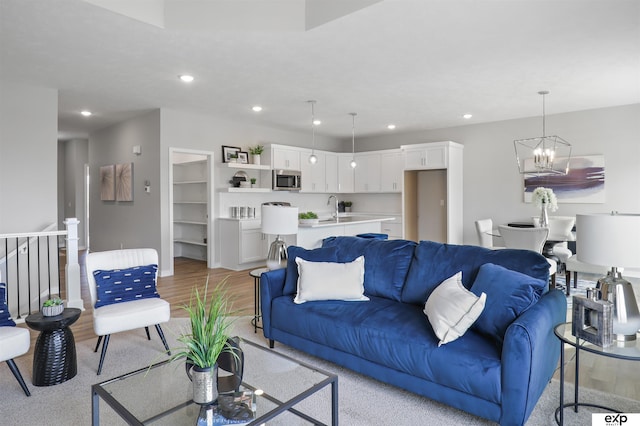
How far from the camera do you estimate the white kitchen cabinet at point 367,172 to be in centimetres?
866

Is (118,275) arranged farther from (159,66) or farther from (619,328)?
(619,328)

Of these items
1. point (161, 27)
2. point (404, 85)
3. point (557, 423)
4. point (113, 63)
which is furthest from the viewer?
point (404, 85)

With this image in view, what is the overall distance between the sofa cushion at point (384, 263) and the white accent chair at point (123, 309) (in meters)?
1.52

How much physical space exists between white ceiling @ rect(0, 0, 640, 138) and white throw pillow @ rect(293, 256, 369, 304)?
77.7 inches

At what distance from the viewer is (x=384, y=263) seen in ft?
10.2

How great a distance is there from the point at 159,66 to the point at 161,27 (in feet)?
3.35

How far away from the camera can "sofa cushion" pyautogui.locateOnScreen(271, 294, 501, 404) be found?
2012 mm

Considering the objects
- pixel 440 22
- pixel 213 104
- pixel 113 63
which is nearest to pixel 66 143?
pixel 213 104

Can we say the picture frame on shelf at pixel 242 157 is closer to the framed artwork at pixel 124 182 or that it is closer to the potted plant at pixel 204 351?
the framed artwork at pixel 124 182

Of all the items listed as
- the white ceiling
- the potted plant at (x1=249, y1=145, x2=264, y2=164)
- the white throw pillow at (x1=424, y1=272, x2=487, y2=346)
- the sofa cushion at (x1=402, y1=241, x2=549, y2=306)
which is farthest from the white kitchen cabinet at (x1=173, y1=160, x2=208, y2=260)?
the white throw pillow at (x1=424, y1=272, x2=487, y2=346)

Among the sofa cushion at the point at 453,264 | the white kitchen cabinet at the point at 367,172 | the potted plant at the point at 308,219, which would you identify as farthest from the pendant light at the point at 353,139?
the sofa cushion at the point at 453,264

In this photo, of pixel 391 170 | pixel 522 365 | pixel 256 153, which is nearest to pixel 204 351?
pixel 522 365

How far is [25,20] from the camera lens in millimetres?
3148

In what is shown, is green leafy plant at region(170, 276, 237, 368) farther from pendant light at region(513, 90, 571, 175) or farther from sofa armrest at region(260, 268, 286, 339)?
pendant light at region(513, 90, 571, 175)
